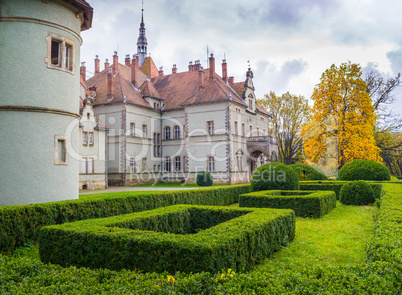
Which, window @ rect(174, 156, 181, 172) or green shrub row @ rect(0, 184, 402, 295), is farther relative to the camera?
window @ rect(174, 156, 181, 172)

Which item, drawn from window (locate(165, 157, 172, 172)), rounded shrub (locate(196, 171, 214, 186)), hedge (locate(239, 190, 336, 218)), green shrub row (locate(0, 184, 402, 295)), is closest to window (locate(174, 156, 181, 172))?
window (locate(165, 157, 172, 172))

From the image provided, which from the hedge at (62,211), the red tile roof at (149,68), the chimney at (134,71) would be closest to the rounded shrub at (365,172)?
the hedge at (62,211)

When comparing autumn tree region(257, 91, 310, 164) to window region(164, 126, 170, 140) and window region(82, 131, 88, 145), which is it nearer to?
window region(164, 126, 170, 140)

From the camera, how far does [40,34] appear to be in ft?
43.3

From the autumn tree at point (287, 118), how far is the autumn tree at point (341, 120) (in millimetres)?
18393

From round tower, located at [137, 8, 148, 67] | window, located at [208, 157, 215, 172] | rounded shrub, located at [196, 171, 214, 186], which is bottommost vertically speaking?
rounded shrub, located at [196, 171, 214, 186]

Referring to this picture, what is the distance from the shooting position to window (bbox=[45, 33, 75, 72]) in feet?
44.1

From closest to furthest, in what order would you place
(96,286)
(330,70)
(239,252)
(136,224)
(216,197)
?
(96,286) < (239,252) < (136,224) < (216,197) < (330,70)

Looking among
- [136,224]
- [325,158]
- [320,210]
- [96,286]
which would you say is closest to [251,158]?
[325,158]

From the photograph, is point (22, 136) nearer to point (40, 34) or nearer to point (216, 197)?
point (40, 34)

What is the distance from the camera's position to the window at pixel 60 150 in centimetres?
1330

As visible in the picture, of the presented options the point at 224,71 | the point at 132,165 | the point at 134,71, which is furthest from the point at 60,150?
the point at 224,71

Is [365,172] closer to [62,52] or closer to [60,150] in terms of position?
[60,150]

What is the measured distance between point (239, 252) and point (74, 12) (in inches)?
503
